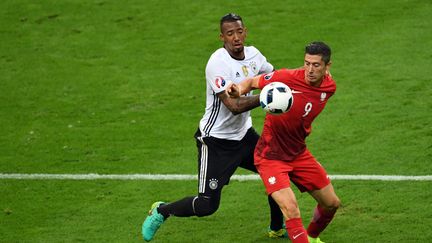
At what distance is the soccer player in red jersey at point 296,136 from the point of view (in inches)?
370

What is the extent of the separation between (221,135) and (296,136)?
950 millimetres

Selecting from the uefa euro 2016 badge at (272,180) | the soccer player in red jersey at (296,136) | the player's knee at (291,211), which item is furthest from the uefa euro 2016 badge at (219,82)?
the player's knee at (291,211)

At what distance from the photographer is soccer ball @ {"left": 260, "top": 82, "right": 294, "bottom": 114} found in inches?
354

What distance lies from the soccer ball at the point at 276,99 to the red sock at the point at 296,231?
114 cm

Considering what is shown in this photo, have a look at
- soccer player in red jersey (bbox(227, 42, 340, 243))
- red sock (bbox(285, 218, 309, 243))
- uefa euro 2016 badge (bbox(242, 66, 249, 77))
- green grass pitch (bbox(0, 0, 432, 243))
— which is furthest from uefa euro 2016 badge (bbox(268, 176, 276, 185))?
green grass pitch (bbox(0, 0, 432, 243))

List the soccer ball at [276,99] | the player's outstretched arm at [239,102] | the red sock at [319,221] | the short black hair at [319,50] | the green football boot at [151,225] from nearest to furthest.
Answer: the soccer ball at [276,99] < the short black hair at [319,50] < the player's outstretched arm at [239,102] < the red sock at [319,221] < the green football boot at [151,225]

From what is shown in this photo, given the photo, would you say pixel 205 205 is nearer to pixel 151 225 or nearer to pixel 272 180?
pixel 151 225

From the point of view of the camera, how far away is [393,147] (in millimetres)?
13297

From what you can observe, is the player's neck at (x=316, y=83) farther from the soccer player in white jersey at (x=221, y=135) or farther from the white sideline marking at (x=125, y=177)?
the white sideline marking at (x=125, y=177)

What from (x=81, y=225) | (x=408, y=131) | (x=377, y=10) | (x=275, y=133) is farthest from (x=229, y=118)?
(x=377, y=10)

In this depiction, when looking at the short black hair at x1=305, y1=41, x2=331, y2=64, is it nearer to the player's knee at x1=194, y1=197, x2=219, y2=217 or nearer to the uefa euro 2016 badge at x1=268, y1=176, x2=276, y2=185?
the uefa euro 2016 badge at x1=268, y1=176, x2=276, y2=185

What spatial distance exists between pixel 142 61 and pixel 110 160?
4.34 meters

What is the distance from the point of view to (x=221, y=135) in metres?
10.2

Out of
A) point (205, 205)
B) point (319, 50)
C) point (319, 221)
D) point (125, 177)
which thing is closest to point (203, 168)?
point (205, 205)
